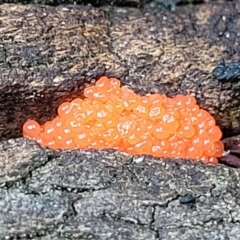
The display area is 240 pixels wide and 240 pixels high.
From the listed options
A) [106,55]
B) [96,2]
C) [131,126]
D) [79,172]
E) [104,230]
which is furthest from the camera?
[96,2]

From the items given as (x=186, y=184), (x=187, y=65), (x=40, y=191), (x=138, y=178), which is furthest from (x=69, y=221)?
(x=187, y=65)

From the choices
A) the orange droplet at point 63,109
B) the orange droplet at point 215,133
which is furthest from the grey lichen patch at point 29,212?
the orange droplet at point 215,133

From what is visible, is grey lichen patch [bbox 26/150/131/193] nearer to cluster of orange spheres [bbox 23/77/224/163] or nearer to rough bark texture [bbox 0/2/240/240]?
rough bark texture [bbox 0/2/240/240]

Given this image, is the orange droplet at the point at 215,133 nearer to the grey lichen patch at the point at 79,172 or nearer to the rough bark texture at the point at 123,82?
the rough bark texture at the point at 123,82

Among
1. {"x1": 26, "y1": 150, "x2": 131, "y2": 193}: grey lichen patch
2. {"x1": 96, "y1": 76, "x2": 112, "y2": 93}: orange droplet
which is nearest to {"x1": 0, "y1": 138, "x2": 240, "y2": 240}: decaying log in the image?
{"x1": 26, "y1": 150, "x2": 131, "y2": 193}: grey lichen patch

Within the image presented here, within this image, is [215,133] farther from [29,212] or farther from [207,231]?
[29,212]

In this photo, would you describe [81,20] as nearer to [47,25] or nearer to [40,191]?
[47,25]

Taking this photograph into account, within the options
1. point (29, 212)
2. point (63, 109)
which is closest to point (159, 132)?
point (63, 109)
